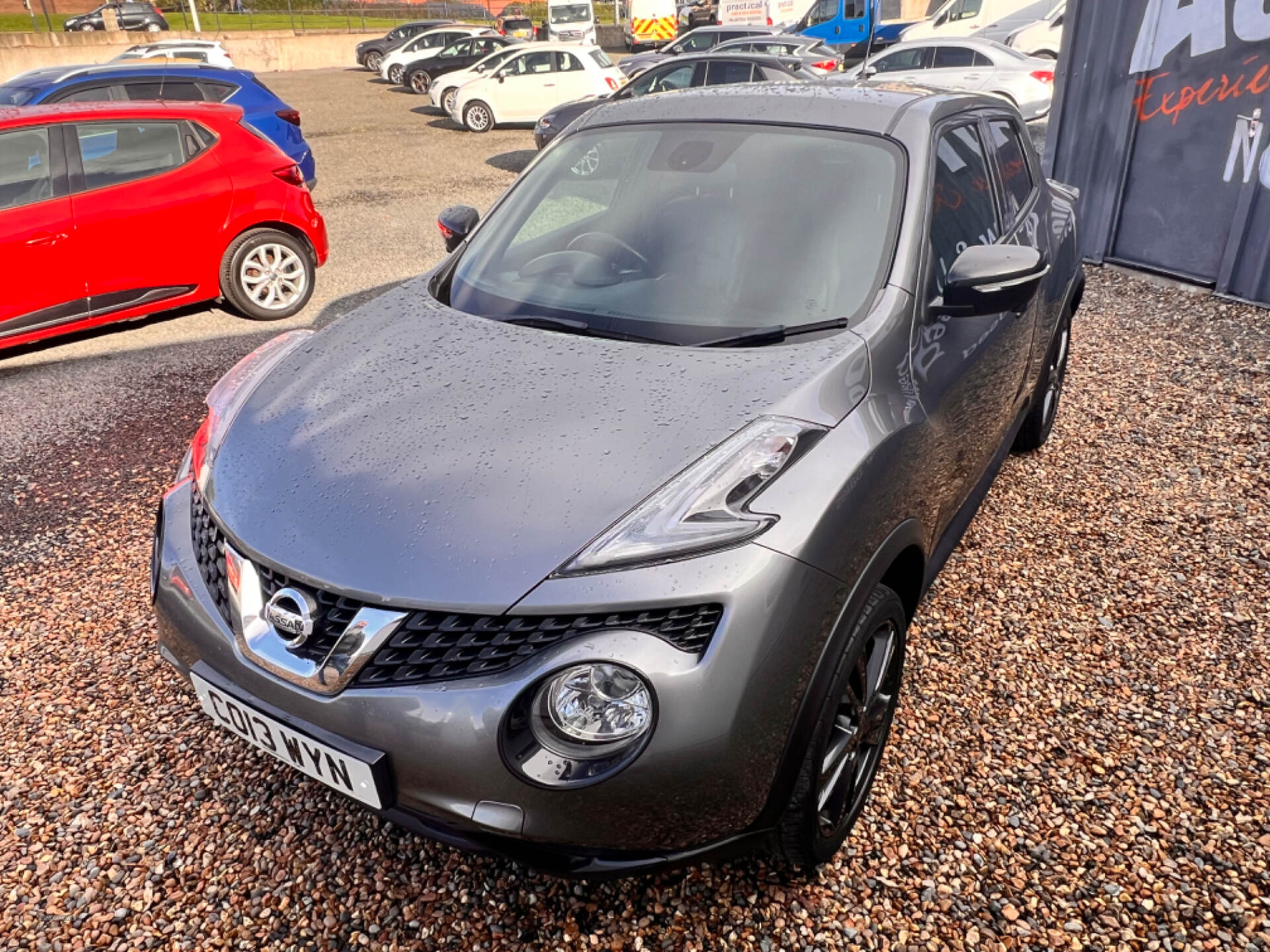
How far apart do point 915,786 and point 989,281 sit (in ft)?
4.72

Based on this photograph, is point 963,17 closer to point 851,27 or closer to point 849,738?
point 851,27

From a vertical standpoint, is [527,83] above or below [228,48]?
below

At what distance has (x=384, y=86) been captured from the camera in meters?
26.6

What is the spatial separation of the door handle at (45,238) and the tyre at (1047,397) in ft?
19.5

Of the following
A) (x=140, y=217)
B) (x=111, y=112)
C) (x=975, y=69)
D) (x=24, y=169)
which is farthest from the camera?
(x=975, y=69)

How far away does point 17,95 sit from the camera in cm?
954

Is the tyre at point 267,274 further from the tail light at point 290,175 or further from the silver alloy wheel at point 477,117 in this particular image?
the silver alloy wheel at point 477,117

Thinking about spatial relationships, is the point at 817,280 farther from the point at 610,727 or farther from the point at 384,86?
the point at 384,86

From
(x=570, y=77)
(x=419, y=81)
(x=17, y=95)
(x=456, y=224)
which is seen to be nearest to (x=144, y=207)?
(x=456, y=224)

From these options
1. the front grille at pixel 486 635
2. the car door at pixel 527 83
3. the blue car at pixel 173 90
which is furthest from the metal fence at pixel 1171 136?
the car door at pixel 527 83

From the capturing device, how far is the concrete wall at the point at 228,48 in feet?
97.0

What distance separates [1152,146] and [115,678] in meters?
8.04

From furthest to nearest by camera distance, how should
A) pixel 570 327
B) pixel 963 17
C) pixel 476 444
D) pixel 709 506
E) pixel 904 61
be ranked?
pixel 963 17 < pixel 904 61 < pixel 570 327 < pixel 476 444 < pixel 709 506

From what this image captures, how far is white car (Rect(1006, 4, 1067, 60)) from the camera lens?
1692 centimetres
